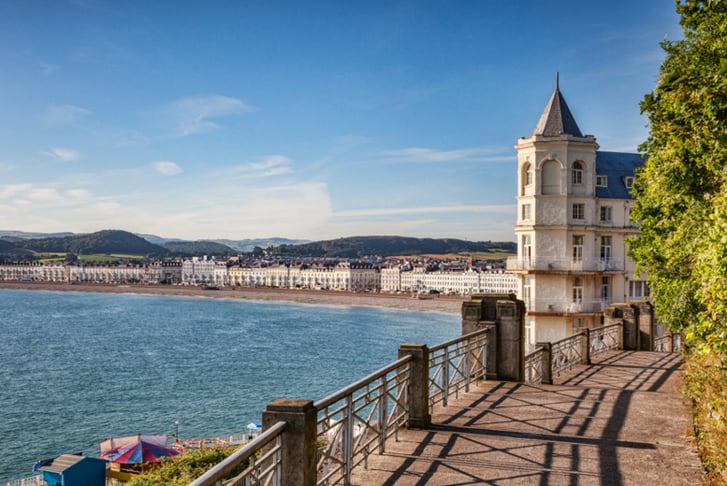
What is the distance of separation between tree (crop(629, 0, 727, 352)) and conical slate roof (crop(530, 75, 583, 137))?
18.4m

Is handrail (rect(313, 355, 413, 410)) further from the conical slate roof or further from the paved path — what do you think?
the conical slate roof

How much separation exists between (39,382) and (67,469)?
3170 cm

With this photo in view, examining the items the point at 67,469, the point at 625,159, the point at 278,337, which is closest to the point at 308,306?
the point at 278,337

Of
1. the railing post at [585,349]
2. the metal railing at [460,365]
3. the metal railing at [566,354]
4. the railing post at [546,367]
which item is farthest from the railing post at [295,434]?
the railing post at [585,349]

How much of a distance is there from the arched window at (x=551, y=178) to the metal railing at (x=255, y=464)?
112ft

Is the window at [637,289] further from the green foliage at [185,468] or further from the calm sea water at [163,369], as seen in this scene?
the green foliage at [185,468]

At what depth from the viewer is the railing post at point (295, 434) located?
631cm

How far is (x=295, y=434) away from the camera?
6.34 meters

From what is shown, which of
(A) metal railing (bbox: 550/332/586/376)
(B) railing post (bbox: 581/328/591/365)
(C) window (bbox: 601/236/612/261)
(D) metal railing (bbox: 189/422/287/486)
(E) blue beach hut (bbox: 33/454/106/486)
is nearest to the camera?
(D) metal railing (bbox: 189/422/287/486)

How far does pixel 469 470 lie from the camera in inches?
323

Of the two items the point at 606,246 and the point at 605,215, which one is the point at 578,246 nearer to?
the point at 606,246

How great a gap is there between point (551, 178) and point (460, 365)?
27.7 metres

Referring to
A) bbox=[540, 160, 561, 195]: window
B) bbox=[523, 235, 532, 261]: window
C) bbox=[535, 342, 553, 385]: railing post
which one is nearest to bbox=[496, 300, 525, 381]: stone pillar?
bbox=[535, 342, 553, 385]: railing post

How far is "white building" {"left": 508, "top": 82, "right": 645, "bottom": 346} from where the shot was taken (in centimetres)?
3866
